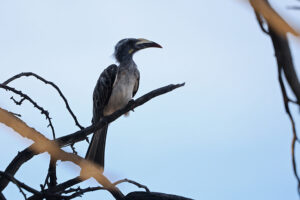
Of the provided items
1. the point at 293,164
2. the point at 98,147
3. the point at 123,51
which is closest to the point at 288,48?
the point at 293,164

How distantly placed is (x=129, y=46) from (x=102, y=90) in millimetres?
1133

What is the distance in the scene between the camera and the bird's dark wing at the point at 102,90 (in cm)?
561

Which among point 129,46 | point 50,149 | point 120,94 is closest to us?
point 50,149

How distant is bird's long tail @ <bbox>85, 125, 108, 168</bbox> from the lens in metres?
5.16

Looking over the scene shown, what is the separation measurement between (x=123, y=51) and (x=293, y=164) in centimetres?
524

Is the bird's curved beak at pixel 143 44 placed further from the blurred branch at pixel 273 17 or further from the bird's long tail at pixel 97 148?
the blurred branch at pixel 273 17

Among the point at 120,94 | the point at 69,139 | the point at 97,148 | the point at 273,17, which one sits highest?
the point at 273,17

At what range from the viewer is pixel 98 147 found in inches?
209

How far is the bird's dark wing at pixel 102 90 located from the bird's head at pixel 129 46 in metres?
0.61

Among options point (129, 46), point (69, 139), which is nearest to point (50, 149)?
point (69, 139)

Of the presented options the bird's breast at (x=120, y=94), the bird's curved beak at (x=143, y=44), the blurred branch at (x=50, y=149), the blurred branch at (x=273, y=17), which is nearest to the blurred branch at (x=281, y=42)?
the blurred branch at (x=273, y=17)

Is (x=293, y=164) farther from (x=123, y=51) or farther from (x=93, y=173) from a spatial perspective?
(x=123, y=51)

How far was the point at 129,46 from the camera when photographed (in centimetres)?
655

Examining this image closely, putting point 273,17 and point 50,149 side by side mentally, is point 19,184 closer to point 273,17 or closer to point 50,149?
point 50,149
